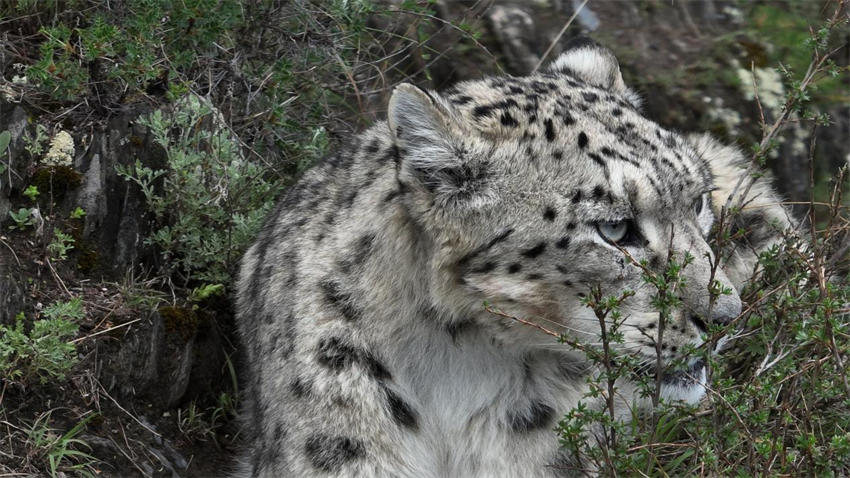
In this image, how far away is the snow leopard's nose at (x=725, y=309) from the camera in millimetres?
4238

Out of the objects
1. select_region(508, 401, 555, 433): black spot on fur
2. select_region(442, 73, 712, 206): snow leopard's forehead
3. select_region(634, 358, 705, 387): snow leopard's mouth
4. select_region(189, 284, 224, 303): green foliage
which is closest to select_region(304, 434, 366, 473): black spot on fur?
select_region(508, 401, 555, 433): black spot on fur

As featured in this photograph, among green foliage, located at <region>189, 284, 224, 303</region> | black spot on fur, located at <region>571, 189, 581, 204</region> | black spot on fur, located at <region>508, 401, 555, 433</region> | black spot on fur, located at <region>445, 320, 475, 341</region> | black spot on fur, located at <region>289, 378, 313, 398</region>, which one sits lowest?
green foliage, located at <region>189, 284, 224, 303</region>

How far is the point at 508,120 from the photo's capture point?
455 cm

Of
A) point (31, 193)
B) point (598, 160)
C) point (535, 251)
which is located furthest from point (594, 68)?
point (31, 193)

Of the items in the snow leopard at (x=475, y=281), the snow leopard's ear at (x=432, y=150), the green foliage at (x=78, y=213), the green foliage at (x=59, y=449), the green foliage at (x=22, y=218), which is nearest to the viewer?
the snow leopard's ear at (x=432, y=150)

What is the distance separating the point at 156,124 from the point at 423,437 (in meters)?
2.35

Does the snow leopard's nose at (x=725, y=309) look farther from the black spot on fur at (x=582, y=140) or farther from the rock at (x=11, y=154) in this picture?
the rock at (x=11, y=154)

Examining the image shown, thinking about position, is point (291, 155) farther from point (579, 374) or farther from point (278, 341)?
point (579, 374)

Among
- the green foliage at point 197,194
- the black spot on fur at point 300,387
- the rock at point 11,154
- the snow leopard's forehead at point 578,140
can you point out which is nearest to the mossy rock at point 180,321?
the green foliage at point 197,194

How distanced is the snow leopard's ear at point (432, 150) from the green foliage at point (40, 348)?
6.34 ft

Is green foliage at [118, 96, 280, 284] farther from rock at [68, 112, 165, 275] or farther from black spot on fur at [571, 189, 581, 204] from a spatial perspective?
black spot on fur at [571, 189, 581, 204]

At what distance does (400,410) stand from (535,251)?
0.93m

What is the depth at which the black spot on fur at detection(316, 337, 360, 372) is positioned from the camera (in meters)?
4.63

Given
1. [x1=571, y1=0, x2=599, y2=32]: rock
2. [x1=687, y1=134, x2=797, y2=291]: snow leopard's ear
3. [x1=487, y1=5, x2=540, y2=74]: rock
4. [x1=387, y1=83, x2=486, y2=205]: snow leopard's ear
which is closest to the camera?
[x1=387, y1=83, x2=486, y2=205]: snow leopard's ear
